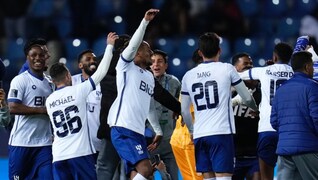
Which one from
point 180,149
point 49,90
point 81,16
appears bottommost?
point 180,149

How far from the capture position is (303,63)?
9.23 metres

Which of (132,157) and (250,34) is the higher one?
(250,34)

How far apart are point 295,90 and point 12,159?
2970 mm

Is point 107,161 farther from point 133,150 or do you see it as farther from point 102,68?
point 102,68

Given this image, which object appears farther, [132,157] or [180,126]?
[180,126]

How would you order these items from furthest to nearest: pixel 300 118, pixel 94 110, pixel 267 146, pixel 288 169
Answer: pixel 94 110
pixel 267 146
pixel 288 169
pixel 300 118

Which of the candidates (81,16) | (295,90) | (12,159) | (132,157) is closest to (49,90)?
(12,159)

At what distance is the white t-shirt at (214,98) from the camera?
9398 mm

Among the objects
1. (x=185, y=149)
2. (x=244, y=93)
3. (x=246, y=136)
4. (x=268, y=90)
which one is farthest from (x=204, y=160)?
(x=246, y=136)

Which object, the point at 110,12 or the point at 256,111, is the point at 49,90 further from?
the point at 110,12

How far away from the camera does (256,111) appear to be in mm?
10180

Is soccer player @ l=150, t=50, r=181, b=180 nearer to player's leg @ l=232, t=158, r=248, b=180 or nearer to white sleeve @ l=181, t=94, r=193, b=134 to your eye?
player's leg @ l=232, t=158, r=248, b=180

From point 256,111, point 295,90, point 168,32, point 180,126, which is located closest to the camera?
point 295,90

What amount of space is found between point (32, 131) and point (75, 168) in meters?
0.93
